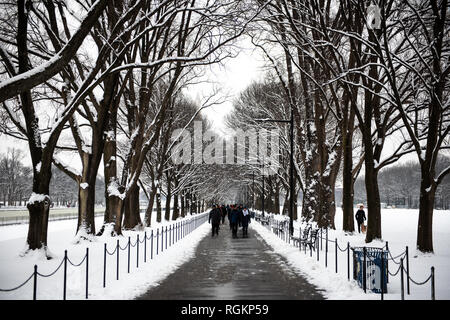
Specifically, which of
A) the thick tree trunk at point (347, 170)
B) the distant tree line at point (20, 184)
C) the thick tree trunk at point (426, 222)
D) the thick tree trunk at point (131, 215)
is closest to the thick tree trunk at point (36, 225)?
the thick tree trunk at point (426, 222)

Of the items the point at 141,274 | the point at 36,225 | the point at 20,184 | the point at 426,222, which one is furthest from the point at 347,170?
the point at 20,184

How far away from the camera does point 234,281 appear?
36.9 ft

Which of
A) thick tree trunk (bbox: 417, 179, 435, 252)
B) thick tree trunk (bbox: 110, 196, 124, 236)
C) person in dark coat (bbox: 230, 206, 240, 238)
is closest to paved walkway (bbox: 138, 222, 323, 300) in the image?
thick tree trunk (bbox: 417, 179, 435, 252)

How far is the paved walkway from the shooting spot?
939 cm

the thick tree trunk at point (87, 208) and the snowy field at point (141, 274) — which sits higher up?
the thick tree trunk at point (87, 208)

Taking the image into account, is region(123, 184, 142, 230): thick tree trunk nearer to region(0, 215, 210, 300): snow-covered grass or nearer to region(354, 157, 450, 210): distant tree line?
region(0, 215, 210, 300): snow-covered grass

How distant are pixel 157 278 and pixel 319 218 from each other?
15.4m

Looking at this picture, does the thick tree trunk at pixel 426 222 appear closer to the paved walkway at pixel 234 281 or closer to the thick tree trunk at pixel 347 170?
the paved walkway at pixel 234 281

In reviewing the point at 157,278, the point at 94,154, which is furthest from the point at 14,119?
the point at 157,278

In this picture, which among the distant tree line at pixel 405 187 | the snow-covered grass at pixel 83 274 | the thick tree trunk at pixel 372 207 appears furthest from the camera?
the distant tree line at pixel 405 187

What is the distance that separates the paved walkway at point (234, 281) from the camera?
9.39 meters

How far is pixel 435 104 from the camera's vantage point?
575 inches

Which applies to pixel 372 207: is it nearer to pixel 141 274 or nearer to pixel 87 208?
pixel 141 274
